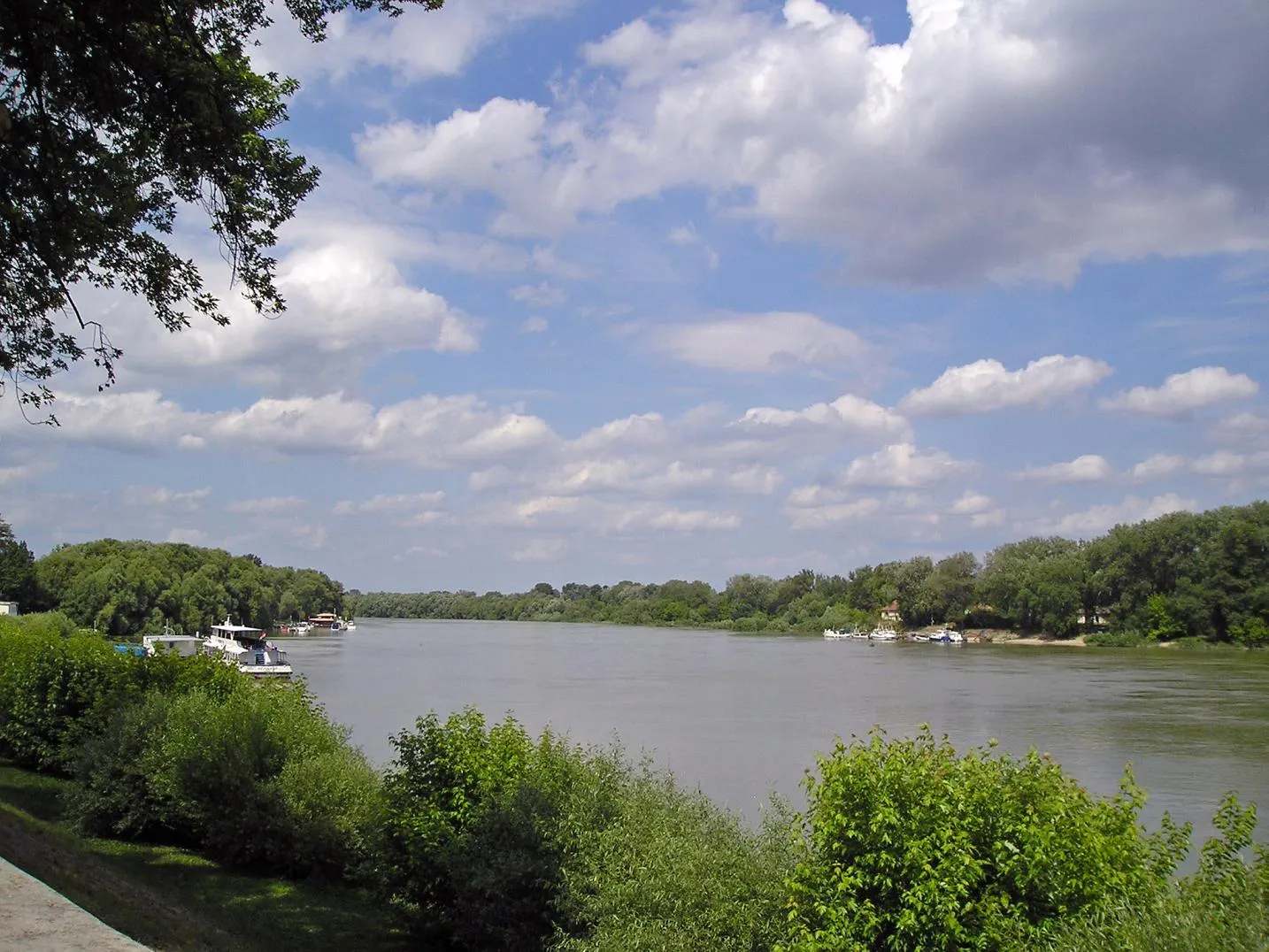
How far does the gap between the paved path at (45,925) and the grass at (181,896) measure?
5.73 ft

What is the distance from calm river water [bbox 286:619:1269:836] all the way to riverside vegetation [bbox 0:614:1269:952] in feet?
10.7

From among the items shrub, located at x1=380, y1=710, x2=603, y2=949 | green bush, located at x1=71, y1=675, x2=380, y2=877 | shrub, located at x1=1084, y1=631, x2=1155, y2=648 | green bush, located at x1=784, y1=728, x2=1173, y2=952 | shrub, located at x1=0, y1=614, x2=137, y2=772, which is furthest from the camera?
shrub, located at x1=1084, y1=631, x2=1155, y2=648

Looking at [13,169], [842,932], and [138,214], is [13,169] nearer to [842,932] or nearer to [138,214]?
[138,214]

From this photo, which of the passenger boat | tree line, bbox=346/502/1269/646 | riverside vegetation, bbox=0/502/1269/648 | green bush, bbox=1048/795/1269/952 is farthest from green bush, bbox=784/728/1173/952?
the passenger boat

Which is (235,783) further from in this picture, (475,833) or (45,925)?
(45,925)

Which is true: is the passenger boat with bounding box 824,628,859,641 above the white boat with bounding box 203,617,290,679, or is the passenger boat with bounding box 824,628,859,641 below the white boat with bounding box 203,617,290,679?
below

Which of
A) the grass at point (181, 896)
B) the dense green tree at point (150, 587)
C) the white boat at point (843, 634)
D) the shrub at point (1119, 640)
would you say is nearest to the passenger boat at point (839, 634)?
the white boat at point (843, 634)

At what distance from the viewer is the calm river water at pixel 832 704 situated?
79.9 ft

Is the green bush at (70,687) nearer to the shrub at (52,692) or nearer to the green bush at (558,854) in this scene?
the shrub at (52,692)

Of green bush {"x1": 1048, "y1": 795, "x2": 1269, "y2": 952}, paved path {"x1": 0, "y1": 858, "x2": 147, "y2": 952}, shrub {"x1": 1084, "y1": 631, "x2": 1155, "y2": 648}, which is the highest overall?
paved path {"x1": 0, "y1": 858, "x2": 147, "y2": 952}

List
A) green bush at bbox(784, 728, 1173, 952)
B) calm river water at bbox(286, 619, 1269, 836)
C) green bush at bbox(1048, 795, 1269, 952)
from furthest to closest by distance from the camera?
calm river water at bbox(286, 619, 1269, 836) → green bush at bbox(784, 728, 1173, 952) → green bush at bbox(1048, 795, 1269, 952)

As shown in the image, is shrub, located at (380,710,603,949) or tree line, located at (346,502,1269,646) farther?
tree line, located at (346,502,1269,646)

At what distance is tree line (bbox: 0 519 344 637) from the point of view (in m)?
76.1

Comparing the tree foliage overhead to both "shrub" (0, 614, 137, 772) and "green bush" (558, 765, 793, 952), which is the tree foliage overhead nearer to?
"green bush" (558, 765, 793, 952)
